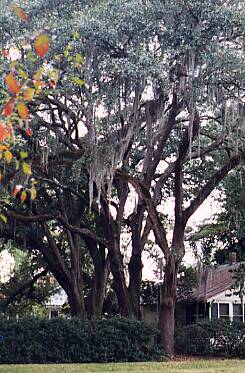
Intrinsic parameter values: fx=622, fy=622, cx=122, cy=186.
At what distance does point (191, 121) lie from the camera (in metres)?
14.2

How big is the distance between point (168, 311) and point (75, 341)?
Result: 2790mm

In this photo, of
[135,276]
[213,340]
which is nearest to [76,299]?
[135,276]

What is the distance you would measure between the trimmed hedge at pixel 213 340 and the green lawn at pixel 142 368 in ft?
7.28

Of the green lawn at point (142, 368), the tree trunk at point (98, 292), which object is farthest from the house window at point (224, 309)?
the green lawn at point (142, 368)

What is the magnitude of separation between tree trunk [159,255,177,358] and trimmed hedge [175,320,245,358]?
2.83ft

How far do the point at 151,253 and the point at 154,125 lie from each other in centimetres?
1116

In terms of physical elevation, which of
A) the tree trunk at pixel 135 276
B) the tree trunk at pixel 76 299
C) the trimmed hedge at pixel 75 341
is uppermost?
the tree trunk at pixel 135 276

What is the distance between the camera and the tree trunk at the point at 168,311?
17.5m

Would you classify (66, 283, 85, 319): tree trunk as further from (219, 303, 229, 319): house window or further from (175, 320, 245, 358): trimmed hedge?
(219, 303, 229, 319): house window

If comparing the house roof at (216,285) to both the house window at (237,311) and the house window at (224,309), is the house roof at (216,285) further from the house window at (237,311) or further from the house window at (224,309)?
the house window at (237,311)

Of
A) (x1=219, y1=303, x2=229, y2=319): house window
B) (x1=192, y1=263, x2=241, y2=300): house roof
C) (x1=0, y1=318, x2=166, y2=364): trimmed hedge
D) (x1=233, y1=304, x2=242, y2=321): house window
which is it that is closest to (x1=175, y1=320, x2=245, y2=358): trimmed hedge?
(x1=0, y1=318, x2=166, y2=364): trimmed hedge

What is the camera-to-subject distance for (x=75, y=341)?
16812mm

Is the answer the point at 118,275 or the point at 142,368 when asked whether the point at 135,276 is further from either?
the point at 142,368

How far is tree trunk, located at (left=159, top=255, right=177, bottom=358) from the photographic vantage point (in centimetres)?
1745
